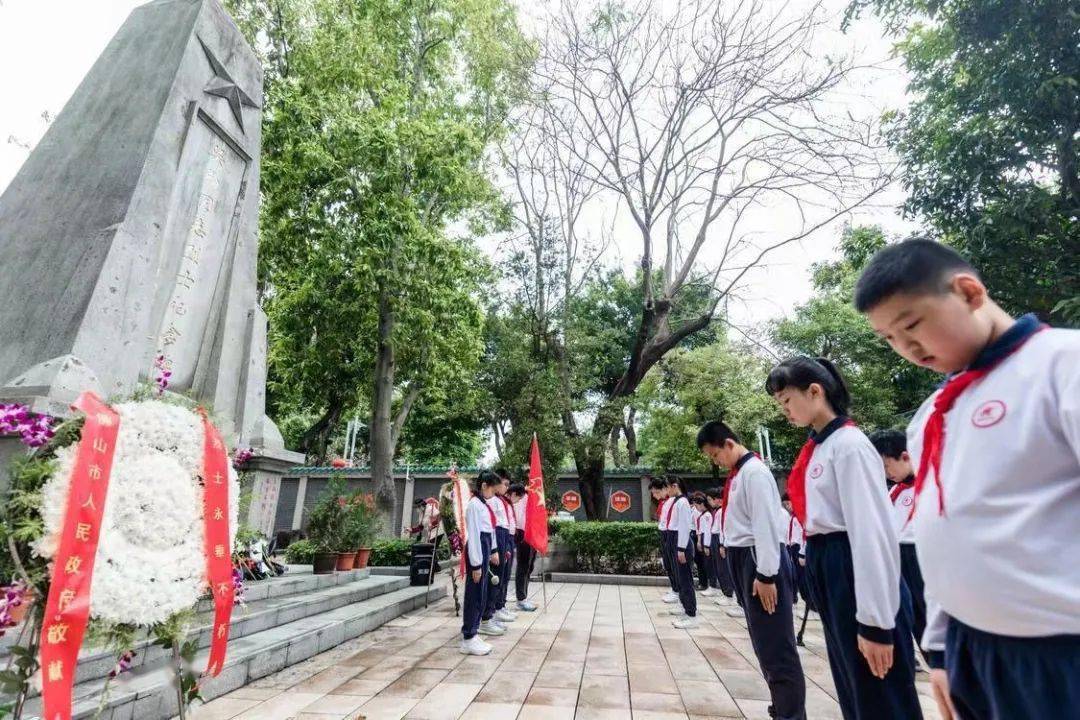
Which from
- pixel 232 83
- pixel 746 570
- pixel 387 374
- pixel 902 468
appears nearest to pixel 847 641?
pixel 746 570

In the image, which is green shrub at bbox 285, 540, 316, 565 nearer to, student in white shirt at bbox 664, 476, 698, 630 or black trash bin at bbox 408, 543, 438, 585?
black trash bin at bbox 408, 543, 438, 585

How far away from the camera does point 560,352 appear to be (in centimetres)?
1455

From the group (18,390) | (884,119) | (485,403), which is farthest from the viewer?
(485,403)

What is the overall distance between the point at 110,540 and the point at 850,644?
2790 millimetres

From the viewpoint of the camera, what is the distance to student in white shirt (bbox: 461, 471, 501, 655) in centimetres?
525

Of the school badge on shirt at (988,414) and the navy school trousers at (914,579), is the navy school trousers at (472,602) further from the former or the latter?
the school badge on shirt at (988,414)

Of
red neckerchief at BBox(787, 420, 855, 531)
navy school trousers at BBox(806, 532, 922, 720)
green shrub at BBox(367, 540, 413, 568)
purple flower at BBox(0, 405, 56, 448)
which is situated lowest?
green shrub at BBox(367, 540, 413, 568)

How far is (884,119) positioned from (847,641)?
1044 cm

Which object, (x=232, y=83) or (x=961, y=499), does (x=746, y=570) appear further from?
(x=232, y=83)

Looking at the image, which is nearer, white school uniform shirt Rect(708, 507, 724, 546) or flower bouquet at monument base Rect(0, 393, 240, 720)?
flower bouquet at monument base Rect(0, 393, 240, 720)

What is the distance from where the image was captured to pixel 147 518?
207 cm

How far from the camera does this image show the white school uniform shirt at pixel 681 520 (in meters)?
8.29

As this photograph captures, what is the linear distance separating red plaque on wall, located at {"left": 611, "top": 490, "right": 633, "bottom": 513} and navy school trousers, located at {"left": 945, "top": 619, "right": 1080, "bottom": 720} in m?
17.9

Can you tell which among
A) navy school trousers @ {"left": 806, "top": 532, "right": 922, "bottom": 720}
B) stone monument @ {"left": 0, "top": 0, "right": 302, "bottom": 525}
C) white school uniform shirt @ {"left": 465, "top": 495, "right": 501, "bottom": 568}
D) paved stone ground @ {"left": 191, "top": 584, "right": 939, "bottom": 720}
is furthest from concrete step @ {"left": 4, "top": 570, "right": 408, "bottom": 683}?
navy school trousers @ {"left": 806, "top": 532, "right": 922, "bottom": 720}
